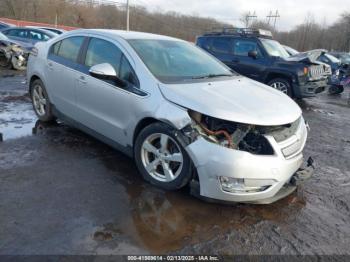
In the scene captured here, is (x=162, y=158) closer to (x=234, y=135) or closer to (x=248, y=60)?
(x=234, y=135)

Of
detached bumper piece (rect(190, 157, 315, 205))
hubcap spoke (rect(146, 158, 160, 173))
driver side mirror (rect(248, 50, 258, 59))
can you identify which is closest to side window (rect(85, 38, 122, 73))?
hubcap spoke (rect(146, 158, 160, 173))

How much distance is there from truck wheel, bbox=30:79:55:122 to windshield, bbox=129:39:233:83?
7.00 ft

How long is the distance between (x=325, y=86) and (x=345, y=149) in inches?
193

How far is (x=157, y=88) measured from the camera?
12.5 ft

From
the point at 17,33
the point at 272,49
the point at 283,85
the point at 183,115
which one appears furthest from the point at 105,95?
the point at 17,33

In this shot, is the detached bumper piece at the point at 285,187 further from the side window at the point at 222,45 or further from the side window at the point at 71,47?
the side window at the point at 222,45

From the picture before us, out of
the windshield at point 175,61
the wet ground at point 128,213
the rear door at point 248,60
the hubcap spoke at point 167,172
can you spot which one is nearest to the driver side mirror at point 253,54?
the rear door at point 248,60

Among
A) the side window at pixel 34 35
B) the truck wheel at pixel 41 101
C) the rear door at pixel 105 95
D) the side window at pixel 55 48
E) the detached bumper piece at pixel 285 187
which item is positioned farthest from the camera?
the side window at pixel 34 35

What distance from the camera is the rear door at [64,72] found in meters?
5.00

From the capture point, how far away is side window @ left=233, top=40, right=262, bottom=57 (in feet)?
33.7

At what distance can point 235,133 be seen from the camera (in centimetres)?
338

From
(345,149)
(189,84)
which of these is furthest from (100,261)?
(345,149)

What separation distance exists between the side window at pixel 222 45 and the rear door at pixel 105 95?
6.71 meters

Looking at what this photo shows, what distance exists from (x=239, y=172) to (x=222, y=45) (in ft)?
27.4
